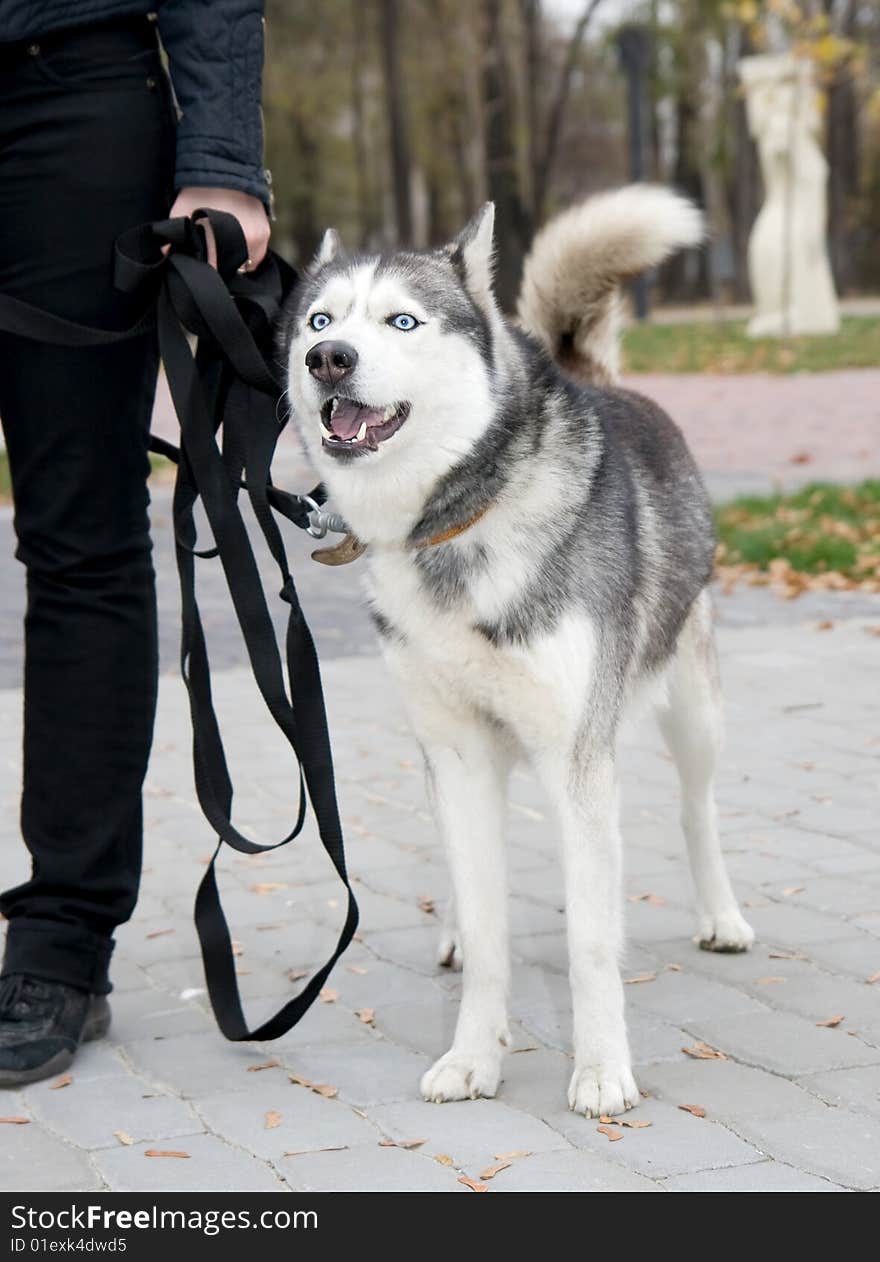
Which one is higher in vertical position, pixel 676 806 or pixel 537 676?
pixel 537 676

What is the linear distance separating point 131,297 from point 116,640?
662 millimetres

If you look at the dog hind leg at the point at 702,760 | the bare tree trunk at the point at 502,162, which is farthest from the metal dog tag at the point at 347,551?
the bare tree trunk at the point at 502,162

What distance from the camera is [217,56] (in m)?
3.29

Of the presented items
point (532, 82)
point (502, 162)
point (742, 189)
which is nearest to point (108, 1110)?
point (502, 162)

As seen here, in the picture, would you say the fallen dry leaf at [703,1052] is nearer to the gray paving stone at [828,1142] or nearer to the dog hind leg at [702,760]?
the gray paving stone at [828,1142]

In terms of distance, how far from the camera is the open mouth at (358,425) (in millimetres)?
3035

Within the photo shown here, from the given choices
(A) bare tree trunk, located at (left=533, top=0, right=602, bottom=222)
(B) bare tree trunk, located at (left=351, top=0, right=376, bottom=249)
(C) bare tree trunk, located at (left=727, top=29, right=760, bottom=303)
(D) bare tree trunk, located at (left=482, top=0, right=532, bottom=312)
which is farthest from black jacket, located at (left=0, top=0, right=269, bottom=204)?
(C) bare tree trunk, located at (left=727, top=29, right=760, bottom=303)

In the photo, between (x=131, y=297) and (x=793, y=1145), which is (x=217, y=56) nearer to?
(x=131, y=297)

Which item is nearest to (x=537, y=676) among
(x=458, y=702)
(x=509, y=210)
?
(x=458, y=702)

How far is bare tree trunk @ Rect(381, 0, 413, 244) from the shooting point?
95.9 ft

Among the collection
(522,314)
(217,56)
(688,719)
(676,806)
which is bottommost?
(676,806)

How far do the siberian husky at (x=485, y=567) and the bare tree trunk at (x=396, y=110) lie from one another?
86.0 ft

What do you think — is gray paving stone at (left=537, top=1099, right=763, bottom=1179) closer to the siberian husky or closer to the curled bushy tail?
the siberian husky

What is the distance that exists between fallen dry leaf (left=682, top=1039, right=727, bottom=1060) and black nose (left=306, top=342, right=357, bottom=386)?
1.44 m
